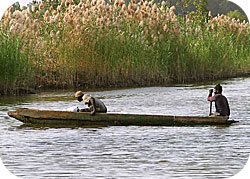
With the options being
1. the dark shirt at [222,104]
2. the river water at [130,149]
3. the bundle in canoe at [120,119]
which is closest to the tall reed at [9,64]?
the river water at [130,149]

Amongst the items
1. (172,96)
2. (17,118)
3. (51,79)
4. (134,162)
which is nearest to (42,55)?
(51,79)

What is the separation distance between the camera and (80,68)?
19688 millimetres

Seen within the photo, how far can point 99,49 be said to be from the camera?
20.0m

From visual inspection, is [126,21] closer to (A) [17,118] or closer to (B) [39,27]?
(B) [39,27]

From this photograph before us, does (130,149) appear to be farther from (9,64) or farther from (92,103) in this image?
(9,64)

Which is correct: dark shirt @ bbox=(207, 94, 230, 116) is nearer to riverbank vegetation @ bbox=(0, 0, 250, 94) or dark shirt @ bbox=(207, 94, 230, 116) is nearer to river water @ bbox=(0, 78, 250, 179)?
river water @ bbox=(0, 78, 250, 179)

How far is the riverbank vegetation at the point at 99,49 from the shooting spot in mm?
19000

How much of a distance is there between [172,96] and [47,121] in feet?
18.2

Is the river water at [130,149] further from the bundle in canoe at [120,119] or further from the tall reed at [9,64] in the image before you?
the tall reed at [9,64]

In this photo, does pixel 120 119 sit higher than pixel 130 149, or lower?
higher

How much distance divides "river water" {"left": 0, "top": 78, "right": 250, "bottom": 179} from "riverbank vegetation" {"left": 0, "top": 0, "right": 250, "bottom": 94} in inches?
155

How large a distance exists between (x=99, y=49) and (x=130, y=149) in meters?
10.1

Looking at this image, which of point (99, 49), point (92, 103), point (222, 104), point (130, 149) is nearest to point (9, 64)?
point (99, 49)

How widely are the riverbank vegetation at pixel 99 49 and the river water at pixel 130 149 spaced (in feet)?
12.9
